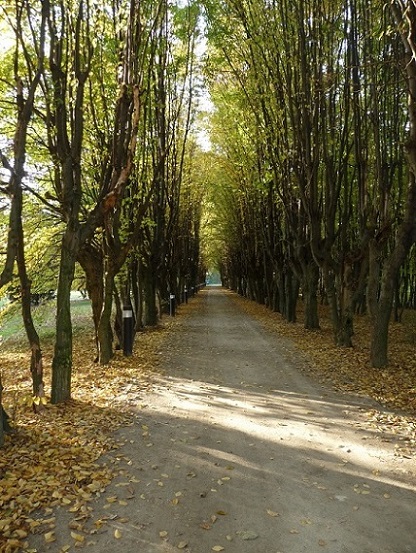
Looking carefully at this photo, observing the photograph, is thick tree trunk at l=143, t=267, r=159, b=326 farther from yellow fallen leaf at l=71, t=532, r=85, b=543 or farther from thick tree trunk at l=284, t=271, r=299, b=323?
yellow fallen leaf at l=71, t=532, r=85, b=543

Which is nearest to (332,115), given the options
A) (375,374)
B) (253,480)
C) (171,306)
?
(375,374)

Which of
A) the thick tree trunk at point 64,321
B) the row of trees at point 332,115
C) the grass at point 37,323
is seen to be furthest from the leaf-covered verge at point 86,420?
the grass at point 37,323

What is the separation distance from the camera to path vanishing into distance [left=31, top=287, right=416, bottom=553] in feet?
12.1

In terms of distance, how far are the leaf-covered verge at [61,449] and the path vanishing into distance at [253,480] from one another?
19cm

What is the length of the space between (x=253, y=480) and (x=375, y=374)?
595cm

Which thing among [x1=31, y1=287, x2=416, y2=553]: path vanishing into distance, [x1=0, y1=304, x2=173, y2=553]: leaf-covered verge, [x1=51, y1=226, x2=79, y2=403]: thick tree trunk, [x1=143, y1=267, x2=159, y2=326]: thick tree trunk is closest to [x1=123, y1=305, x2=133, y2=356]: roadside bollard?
[x1=0, y1=304, x2=173, y2=553]: leaf-covered verge

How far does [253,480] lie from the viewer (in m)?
4.77

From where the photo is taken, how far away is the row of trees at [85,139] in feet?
24.1

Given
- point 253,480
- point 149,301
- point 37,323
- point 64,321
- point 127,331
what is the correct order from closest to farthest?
point 253,480 → point 64,321 → point 127,331 → point 37,323 → point 149,301

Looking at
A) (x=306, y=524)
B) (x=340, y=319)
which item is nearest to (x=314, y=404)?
(x=306, y=524)

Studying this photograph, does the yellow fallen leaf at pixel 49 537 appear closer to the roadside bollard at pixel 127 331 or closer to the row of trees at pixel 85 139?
the row of trees at pixel 85 139

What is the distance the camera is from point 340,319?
1441cm

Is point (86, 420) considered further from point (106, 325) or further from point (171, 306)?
point (171, 306)

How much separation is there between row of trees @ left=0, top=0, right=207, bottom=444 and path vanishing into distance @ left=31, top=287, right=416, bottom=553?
99.6 inches
